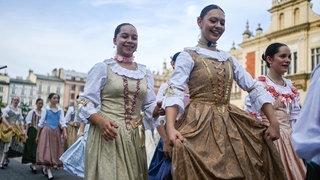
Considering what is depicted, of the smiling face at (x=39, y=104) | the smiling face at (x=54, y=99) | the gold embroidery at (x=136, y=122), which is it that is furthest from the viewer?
the smiling face at (x=39, y=104)

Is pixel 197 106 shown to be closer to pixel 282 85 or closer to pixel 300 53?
pixel 282 85

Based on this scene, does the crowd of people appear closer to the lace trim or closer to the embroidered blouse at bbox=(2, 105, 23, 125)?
the lace trim

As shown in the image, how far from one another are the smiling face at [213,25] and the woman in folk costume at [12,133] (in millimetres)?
8475

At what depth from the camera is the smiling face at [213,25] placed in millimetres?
3283

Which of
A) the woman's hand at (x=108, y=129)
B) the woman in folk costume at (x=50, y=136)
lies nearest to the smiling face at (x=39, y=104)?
the woman in folk costume at (x=50, y=136)

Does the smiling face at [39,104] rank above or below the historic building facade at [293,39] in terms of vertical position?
below

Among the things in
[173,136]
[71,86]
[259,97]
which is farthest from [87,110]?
[71,86]

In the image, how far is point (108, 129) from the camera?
3.14 metres

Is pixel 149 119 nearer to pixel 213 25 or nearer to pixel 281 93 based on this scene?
pixel 213 25

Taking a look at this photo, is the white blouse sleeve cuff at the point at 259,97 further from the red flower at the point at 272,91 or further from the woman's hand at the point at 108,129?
the woman's hand at the point at 108,129

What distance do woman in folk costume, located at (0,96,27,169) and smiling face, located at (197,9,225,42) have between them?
8.47 metres

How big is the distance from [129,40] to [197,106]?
3.35 ft

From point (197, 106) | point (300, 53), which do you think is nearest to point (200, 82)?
point (197, 106)

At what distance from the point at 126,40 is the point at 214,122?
4.08 ft
